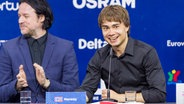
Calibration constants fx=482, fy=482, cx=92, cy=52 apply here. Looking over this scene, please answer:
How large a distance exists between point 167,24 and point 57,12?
0.92 m

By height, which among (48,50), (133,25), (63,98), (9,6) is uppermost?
(9,6)

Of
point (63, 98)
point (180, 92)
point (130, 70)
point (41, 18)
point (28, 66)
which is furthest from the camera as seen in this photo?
point (41, 18)

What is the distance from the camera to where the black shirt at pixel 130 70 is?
3071 millimetres

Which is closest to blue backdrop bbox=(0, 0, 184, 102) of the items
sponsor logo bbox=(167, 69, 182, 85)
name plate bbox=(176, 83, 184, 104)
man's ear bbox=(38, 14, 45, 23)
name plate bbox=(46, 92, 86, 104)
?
sponsor logo bbox=(167, 69, 182, 85)

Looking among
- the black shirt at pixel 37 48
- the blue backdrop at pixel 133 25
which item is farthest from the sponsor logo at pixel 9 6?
the black shirt at pixel 37 48

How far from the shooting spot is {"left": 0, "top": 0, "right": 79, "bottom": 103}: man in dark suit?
10.6 ft

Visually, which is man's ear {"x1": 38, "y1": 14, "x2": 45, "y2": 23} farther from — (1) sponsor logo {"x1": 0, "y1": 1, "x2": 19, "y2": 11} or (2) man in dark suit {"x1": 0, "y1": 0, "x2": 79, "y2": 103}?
(1) sponsor logo {"x1": 0, "y1": 1, "x2": 19, "y2": 11}

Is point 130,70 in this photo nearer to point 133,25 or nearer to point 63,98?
point 63,98

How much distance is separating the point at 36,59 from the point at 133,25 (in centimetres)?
105

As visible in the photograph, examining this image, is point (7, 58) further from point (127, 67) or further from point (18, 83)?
point (127, 67)

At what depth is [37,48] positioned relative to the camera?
Answer: 333 cm

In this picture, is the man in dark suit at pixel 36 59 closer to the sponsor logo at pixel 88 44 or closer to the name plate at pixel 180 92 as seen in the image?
the sponsor logo at pixel 88 44

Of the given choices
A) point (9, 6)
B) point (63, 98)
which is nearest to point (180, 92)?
point (63, 98)

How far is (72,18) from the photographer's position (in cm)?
403
